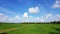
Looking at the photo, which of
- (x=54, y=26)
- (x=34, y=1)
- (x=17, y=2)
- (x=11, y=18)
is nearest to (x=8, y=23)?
(x=11, y=18)

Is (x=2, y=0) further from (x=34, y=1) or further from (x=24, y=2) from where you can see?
(x=34, y=1)

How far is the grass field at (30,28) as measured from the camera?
10.2ft

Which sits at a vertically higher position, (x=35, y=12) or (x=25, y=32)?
(x=35, y=12)

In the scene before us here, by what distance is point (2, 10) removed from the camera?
308cm

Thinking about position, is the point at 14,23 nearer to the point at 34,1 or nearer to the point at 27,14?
the point at 27,14

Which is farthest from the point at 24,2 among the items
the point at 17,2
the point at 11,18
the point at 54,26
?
the point at 54,26

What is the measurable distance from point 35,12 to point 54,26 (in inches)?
21.3

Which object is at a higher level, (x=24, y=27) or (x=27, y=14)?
(x=27, y=14)

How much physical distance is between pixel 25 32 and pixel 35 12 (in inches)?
19.9

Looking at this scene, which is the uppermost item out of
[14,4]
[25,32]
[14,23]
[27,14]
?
[14,4]

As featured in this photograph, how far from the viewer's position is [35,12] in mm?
3180

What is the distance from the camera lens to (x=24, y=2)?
10.4 ft

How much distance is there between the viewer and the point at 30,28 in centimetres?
313

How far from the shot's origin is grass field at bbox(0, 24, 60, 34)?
310 centimetres
